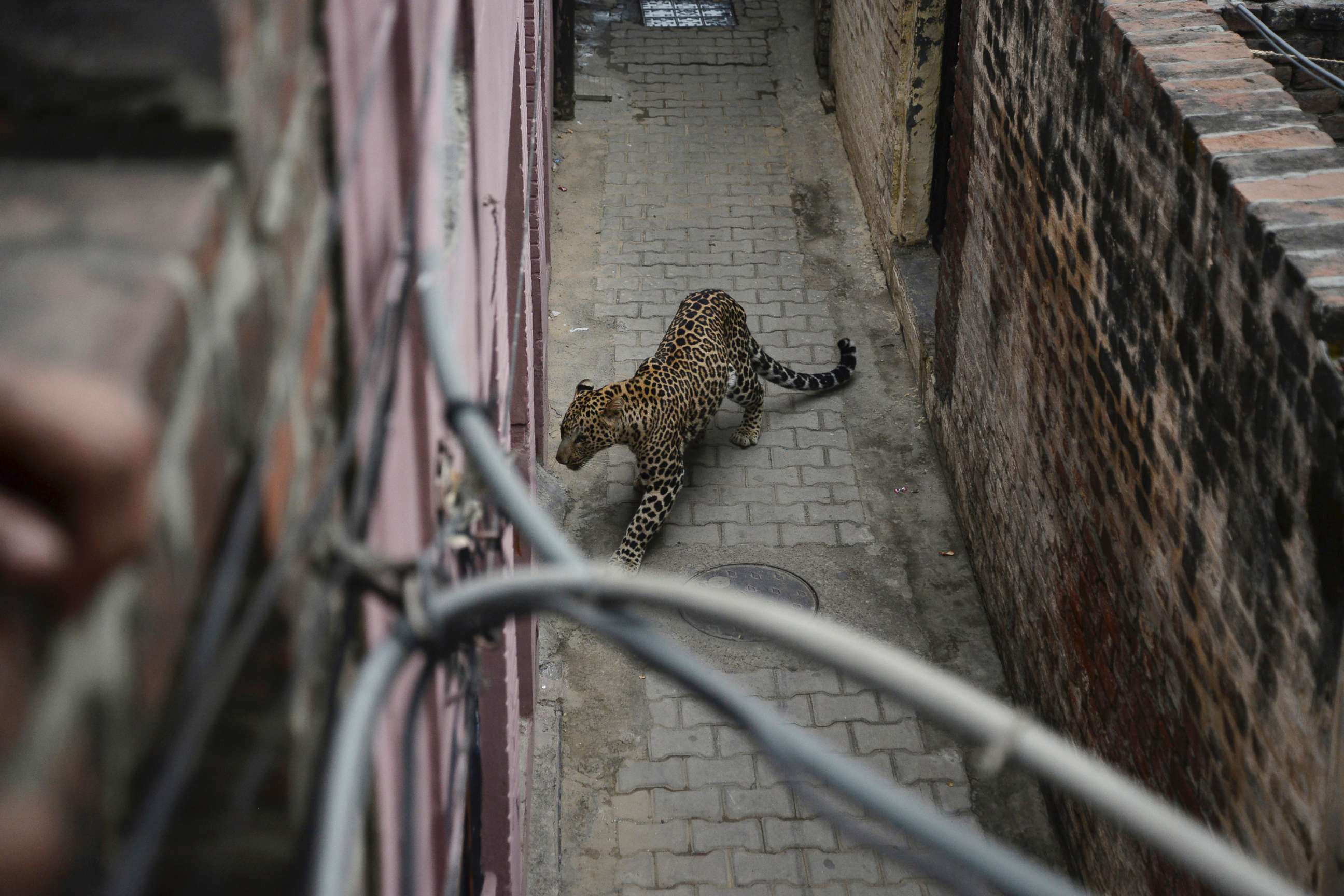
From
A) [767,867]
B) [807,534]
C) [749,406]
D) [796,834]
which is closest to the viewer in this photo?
[767,867]

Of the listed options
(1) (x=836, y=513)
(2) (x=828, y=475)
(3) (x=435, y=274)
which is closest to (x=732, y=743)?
(1) (x=836, y=513)

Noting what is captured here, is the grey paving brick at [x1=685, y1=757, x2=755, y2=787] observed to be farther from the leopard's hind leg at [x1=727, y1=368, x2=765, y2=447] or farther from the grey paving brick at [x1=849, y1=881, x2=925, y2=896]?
the leopard's hind leg at [x1=727, y1=368, x2=765, y2=447]

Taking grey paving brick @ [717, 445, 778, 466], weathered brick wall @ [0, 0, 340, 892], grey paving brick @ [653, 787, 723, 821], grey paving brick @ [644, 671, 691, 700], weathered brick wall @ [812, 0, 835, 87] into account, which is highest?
weathered brick wall @ [0, 0, 340, 892]

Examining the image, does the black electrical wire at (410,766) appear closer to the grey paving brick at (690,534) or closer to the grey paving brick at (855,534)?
the grey paving brick at (690,534)

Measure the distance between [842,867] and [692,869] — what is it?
25.8 inches

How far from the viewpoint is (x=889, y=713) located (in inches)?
261

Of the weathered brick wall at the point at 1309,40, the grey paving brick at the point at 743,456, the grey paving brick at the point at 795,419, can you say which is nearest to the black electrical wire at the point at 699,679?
the weathered brick wall at the point at 1309,40

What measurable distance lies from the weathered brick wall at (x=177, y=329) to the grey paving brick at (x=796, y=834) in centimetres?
467

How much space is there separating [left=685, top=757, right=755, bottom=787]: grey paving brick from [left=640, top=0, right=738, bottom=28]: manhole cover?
1084 cm

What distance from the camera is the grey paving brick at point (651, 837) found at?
591 cm

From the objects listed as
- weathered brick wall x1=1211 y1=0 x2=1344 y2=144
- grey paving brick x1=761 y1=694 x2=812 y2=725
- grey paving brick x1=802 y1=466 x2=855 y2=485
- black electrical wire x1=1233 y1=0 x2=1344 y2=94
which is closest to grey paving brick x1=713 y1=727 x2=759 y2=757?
grey paving brick x1=761 y1=694 x2=812 y2=725

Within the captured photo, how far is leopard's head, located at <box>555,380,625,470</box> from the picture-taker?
7.52m

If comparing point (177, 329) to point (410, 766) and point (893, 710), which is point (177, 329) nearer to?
point (410, 766)

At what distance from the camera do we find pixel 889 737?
6477mm
